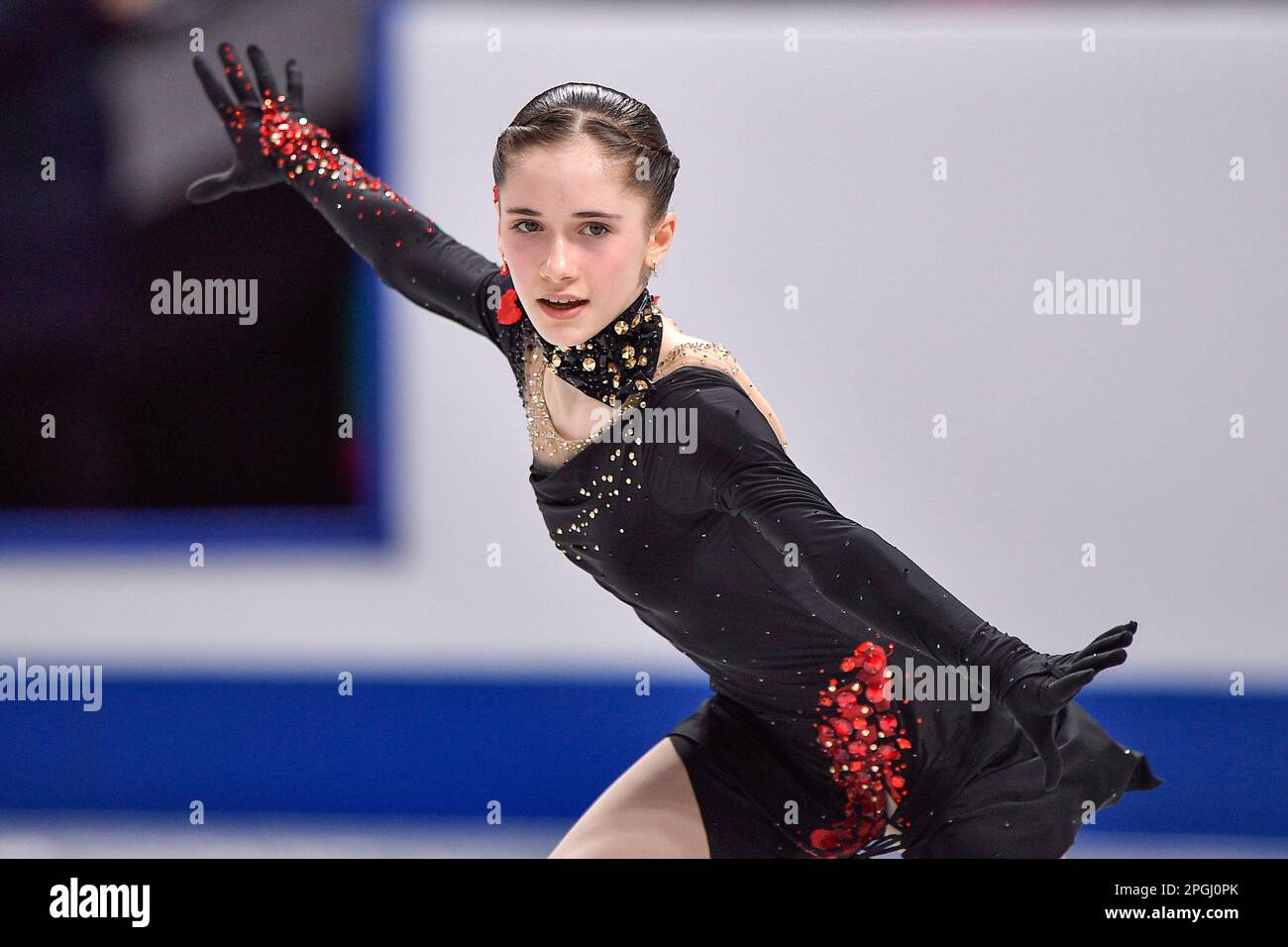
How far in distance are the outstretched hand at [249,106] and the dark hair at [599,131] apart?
2.74 ft

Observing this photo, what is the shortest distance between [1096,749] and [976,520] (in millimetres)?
1284

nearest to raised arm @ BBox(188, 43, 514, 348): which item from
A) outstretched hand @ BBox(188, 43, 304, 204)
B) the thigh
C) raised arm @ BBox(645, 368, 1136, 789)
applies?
outstretched hand @ BBox(188, 43, 304, 204)

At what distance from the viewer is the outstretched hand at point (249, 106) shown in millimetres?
2543

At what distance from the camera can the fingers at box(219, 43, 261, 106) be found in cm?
256

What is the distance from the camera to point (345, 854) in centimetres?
319

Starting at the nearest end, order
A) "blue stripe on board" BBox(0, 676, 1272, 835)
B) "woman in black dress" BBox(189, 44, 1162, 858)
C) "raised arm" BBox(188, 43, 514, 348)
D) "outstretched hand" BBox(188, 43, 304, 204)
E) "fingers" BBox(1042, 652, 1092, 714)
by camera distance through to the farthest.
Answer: "fingers" BBox(1042, 652, 1092, 714) → "woman in black dress" BBox(189, 44, 1162, 858) → "raised arm" BBox(188, 43, 514, 348) → "outstretched hand" BBox(188, 43, 304, 204) → "blue stripe on board" BBox(0, 676, 1272, 835)

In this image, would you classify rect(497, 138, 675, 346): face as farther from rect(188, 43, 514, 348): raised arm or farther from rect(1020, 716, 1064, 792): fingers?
rect(1020, 716, 1064, 792): fingers

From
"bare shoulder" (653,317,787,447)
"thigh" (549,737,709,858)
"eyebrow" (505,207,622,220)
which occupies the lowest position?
"thigh" (549,737,709,858)

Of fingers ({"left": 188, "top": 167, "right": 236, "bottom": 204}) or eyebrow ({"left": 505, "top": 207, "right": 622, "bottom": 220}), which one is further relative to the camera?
fingers ({"left": 188, "top": 167, "right": 236, "bottom": 204})

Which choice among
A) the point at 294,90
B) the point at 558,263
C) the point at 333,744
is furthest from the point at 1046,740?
the point at 333,744

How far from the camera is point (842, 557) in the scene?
5.64 feet

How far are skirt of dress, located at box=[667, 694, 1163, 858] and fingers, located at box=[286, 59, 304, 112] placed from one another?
1.38m

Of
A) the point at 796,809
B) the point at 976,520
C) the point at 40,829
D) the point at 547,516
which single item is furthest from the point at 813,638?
the point at 40,829
